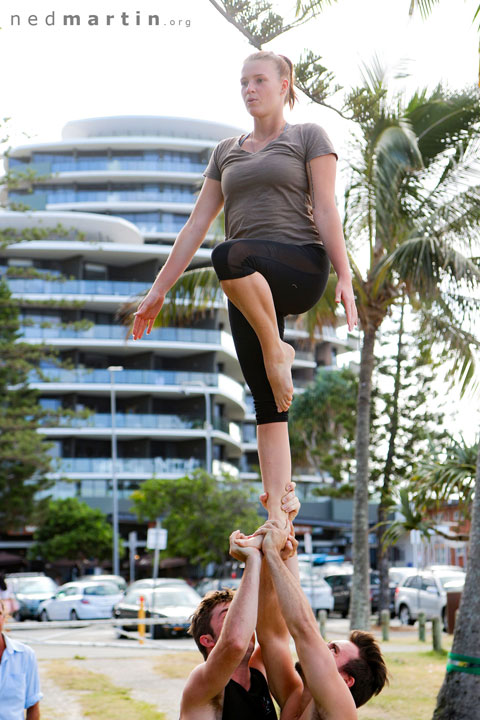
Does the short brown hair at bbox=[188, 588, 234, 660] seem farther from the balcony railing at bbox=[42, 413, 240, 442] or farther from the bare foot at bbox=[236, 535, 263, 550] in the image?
the balcony railing at bbox=[42, 413, 240, 442]

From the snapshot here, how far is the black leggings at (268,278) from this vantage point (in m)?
3.26

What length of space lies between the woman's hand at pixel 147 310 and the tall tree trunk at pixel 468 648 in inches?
193

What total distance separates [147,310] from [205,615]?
1.19m

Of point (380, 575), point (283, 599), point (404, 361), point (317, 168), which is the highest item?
point (404, 361)

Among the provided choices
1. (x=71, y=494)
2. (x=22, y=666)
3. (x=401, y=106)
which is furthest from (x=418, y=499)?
(x=71, y=494)

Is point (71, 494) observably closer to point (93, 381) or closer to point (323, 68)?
point (93, 381)

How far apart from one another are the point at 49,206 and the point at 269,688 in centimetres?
6191

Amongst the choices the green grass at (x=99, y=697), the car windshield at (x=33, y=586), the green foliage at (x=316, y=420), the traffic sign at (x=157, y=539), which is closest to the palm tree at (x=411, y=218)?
the green grass at (x=99, y=697)

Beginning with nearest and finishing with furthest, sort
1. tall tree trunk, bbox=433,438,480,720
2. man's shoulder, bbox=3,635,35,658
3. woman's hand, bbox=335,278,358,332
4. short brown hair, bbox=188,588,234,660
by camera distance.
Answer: woman's hand, bbox=335,278,358,332
short brown hair, bbox=188,588,234,660
man's shoulder, bbox=3,635,35,658
tall tree trunk, bbox=433,438,480,720

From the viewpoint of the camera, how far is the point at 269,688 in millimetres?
3752

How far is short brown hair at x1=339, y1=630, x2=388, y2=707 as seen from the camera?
147 inches

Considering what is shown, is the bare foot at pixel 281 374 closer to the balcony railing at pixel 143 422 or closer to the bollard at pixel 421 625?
the bollard at pixel 421 625

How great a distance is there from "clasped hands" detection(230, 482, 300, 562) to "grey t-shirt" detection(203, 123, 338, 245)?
2.93 feet

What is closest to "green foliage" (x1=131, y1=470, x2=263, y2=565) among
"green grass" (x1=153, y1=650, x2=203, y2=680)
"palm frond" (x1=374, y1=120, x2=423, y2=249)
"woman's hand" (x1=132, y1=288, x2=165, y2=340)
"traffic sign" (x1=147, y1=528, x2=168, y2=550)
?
"traffic sign" (x1=147, y1=528, x2=168, y2=550)
